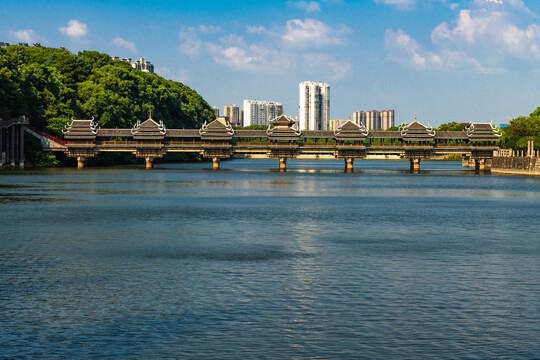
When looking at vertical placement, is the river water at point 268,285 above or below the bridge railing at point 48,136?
below

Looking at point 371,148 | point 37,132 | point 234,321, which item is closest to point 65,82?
point 37,132

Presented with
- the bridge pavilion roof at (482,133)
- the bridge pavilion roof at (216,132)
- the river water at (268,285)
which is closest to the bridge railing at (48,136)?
the bridge pavilion roof at (216,132)

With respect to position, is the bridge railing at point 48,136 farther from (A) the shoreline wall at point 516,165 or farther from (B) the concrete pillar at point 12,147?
(A) the shoreline wall at point 516,165

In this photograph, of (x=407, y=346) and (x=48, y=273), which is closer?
(x=407, y=346)

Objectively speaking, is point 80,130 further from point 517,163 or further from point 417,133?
point 517,163

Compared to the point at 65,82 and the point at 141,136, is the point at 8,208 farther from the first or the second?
the point at 65,82

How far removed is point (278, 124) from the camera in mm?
117688

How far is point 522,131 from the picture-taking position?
132125mm

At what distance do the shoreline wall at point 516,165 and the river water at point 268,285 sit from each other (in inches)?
2408

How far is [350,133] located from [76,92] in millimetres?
50050

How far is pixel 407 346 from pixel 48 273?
12.5 meters

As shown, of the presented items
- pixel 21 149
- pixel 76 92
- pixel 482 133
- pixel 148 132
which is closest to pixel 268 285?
pixel 21 149

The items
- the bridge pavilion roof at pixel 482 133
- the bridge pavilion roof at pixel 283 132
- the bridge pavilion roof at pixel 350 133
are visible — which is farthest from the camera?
the bridge pavilion roof at pixel 482 133

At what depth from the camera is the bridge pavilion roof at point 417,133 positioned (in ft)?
379
